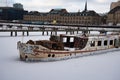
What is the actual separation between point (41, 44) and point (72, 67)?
5174 millimetres

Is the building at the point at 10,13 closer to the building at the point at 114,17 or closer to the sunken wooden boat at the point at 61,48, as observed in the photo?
the building at the point at 114,17

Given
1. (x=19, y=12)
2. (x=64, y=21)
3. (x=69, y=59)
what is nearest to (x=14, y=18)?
(x=19, y=12)

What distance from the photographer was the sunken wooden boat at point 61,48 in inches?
1036

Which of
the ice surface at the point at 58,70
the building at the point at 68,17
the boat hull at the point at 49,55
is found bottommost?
the ice surface at the point at 58,70

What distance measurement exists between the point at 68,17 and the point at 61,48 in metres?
136

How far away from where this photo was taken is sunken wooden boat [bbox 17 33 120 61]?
26312 mm

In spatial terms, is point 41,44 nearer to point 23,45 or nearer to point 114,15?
point 23,45

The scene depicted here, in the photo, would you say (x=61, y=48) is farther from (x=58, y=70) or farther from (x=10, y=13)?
(x=10, y=13)

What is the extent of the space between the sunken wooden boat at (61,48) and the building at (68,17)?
386 feet

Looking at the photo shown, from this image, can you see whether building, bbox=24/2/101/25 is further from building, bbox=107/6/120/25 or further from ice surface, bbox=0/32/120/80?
ice surface, bbox=0/32/120/80

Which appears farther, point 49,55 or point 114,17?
point 114,17

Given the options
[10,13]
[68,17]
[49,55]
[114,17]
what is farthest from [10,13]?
[49,55]

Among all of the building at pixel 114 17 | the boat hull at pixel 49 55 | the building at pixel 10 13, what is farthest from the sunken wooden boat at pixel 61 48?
the building at pixel 10 13

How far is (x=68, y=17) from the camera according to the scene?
538ft
